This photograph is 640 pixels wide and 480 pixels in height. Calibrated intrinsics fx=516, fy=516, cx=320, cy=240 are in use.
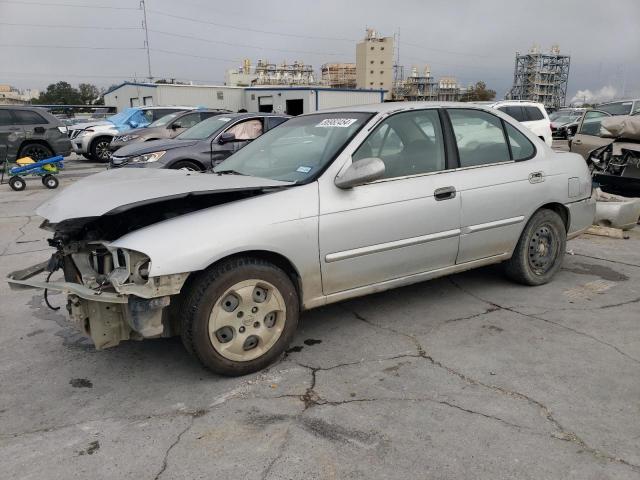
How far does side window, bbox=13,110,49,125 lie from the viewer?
13570 mm

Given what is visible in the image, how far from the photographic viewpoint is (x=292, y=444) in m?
2.56

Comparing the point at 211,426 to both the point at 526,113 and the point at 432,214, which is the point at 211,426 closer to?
the point at 432,214

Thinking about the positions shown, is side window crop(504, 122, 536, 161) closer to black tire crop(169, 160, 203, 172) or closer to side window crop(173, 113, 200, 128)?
black tire crop(169, 160, 203, 172)

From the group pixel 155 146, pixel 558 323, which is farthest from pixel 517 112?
pixel 558 323

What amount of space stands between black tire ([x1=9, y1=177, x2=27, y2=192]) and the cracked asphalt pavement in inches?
324

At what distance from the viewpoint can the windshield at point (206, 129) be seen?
30.9 ft

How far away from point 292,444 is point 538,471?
1.15 m

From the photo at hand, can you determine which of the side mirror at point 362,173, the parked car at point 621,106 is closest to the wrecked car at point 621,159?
the side mirror at point 362,173

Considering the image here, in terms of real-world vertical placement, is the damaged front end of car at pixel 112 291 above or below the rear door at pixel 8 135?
below

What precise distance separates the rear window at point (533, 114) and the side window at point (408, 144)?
11.5 meters

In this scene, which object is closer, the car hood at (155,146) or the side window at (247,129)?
the car hood at (155,146)

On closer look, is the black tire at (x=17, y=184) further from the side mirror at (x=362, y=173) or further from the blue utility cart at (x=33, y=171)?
the side mirror at (x=362, y=173)

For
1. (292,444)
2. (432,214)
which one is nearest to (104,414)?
(292,444)

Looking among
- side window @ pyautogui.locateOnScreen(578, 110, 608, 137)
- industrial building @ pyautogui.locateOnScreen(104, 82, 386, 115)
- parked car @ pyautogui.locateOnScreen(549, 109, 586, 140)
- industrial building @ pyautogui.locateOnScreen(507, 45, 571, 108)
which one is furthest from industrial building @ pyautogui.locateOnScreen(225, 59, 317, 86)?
side window @ pyautogui.locateOnScreen(578, 110, 608, 137)
